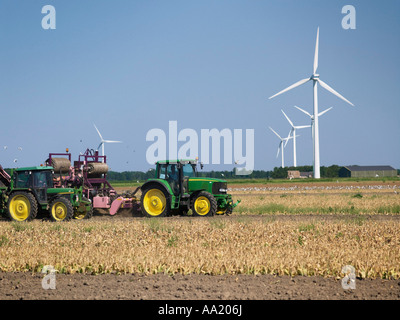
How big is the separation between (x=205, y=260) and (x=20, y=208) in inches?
477

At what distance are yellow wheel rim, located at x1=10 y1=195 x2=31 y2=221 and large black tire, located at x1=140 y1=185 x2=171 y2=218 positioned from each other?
15.5 feet

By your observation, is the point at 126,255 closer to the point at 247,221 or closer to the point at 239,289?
the point at 239,289

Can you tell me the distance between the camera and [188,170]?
783 inches

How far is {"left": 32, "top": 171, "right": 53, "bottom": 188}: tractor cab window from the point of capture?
64.3 feet

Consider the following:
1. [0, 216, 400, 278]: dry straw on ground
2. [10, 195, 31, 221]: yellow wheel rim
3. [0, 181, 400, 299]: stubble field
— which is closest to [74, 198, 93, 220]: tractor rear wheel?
[10, 195, 31, 221]: yellow wheel rim

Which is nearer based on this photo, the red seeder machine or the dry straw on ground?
the dry straw on ground

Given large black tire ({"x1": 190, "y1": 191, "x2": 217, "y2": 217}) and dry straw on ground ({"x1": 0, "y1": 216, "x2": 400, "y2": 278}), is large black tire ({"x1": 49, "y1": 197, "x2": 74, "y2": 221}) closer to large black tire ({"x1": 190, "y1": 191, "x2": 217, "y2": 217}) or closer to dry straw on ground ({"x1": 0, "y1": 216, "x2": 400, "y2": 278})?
dry straw on ground ({"x1": 0, "y1": 216, "x2": 400, "y2": 278})

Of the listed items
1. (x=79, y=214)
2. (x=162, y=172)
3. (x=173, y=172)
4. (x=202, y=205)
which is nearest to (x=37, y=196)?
(x=79, y=214)

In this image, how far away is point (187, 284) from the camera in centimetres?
873

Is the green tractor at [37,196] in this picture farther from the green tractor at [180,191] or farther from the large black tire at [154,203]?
the green tractor at [180,191]

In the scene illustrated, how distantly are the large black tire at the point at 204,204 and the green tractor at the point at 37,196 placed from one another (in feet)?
14.8

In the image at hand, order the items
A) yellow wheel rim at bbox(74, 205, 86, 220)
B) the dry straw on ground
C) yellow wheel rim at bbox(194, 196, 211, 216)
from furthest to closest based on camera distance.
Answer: yellow wheel rim at bbox(74, 205, 86, 220) < yellow wheel rim at bbox(194, 196, 211, 216) < the dry straw on ground
